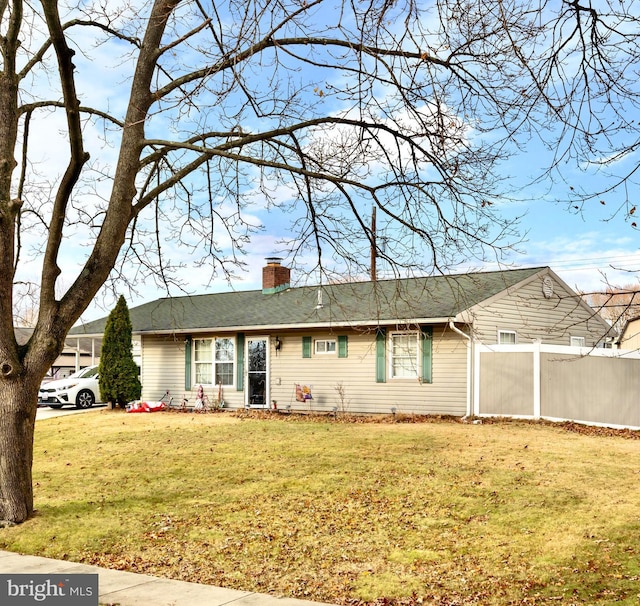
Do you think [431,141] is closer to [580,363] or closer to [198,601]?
[198,601]

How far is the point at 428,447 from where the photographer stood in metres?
12.6

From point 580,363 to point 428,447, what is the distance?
5.93m

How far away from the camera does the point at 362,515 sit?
8.38 metres

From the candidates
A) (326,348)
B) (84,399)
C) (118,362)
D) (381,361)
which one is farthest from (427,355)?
(84,399)

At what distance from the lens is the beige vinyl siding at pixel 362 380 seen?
59.2 ft

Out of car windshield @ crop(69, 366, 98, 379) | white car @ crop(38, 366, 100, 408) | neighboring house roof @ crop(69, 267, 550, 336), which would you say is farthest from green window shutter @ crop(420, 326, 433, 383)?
car windshield @ crop(69, 366, 98, 379)

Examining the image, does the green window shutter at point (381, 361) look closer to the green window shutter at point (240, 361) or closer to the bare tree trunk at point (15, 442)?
the green window shutter at point (240, 361)

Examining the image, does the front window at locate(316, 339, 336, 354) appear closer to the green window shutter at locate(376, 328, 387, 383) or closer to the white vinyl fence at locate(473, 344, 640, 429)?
the green window shutter at locate(376, 328, 387, 383)

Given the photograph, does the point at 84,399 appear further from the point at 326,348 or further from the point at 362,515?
the point at 362,515

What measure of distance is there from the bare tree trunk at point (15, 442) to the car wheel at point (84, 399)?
55.5ft

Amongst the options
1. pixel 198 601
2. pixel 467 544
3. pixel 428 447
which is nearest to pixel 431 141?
pixel 467 544

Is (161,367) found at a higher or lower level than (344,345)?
lower

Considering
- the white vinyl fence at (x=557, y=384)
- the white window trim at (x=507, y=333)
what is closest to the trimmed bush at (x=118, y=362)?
the white vinyl fence at (x=557, y=384)

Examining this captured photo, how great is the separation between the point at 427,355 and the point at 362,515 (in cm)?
1011
